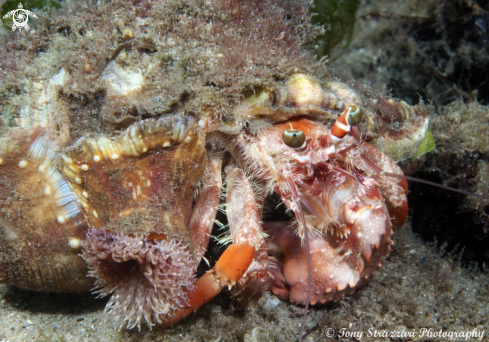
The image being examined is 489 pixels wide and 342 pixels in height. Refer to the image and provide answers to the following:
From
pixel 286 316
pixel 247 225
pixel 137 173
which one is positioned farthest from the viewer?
pixel 286 316

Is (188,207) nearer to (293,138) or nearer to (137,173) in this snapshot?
(137,173)

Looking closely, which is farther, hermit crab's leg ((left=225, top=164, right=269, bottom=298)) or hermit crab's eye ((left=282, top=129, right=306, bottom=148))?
hermit crab's leg ((left=225, top=164, right=269, bottom=298))

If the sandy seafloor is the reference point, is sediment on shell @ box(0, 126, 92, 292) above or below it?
above

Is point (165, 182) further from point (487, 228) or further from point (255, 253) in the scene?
point (487, 228)

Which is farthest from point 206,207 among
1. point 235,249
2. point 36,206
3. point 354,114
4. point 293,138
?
point 354,114

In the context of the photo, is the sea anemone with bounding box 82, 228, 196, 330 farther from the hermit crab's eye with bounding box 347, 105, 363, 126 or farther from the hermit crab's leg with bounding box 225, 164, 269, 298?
the hermit crab's eye with bounding box 347, 105, 363, 126

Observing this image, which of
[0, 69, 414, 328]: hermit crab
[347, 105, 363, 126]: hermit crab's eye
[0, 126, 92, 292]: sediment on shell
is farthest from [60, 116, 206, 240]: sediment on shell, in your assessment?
[347, 105, 363, 126]: hermit crab's eye

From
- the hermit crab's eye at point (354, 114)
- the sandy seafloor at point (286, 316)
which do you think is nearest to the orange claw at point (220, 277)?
the sandy seafloor at point (286, 316)
